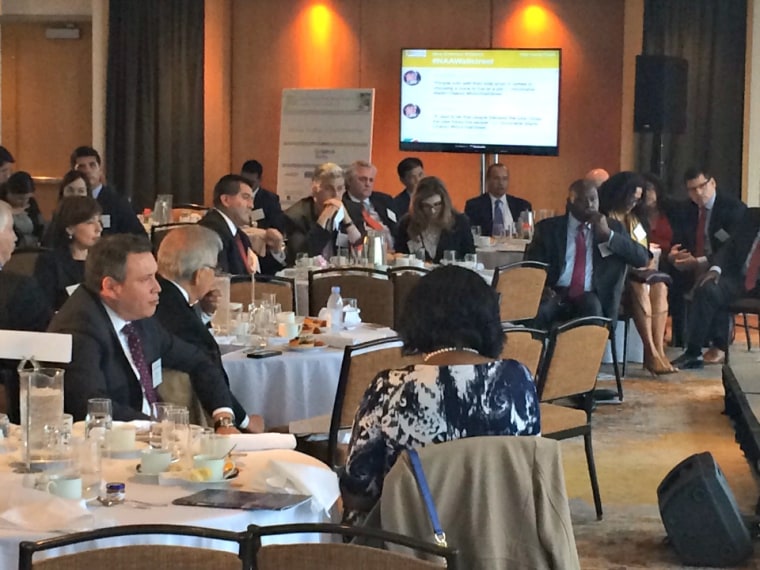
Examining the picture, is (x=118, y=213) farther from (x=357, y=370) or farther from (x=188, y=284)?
(x=357, y=370)

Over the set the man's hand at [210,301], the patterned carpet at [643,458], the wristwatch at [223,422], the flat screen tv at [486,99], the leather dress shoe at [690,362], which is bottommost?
the patterned carpet at [643,458]

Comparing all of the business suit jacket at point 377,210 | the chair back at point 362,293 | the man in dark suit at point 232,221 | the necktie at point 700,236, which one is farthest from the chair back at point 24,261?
the necktie at point 700,236

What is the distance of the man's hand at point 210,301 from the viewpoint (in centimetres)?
533

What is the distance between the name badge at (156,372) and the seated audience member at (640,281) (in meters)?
4.89

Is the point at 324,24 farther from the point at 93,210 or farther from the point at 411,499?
the point at 411,499

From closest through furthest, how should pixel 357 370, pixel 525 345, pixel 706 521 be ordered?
pixel 357 370
pixel 706 521
pixel 525 345

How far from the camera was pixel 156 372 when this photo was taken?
14.4 ft

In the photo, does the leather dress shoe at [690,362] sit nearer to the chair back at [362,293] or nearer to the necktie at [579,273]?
the necktie at [579,273]

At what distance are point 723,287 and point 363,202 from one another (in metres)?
2.79

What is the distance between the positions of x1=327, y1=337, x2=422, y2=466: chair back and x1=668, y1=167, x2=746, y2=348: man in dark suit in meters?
5.55

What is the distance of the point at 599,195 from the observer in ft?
29.4

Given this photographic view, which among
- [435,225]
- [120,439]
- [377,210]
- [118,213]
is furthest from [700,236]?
[120,439]

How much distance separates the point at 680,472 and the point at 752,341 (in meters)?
5.66

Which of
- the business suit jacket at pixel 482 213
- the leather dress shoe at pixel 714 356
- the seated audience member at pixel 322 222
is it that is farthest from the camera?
the business suit jacket at pixel 482 213
